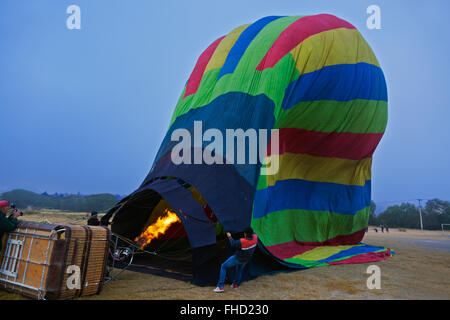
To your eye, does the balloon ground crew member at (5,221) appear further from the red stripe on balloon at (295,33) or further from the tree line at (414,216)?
the tree line at (414,216)

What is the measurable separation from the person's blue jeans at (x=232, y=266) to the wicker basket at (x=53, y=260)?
1642 millimetres

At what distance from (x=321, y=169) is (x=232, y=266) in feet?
16.7

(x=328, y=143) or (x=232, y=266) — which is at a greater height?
(x=328, y=143)

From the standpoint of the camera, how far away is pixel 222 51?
9.09 metres

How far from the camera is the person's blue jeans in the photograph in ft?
15.3

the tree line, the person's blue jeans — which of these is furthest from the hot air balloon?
the tree line

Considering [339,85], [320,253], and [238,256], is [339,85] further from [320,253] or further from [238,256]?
[238,256]

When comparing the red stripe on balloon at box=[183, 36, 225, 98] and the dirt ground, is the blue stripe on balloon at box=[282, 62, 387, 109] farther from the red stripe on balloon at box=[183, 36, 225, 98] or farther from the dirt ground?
the dirt ground

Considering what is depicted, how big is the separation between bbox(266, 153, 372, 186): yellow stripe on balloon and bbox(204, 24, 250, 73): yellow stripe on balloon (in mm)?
3063

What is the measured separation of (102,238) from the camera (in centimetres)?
441

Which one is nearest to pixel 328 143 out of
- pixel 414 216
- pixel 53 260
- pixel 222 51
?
pixel 222 51

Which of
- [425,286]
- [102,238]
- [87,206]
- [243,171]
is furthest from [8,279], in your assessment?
[87,206]
